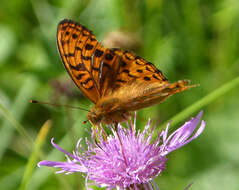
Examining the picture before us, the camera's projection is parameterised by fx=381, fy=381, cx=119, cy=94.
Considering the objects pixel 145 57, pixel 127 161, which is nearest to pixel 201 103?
pixel 127 161

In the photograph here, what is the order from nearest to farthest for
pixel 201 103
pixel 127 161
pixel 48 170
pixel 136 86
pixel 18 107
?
1. pixel 127 161
2. pixel 136 86
3. pixel 201 103
4. pixel 48 170
5. pixel 18 107

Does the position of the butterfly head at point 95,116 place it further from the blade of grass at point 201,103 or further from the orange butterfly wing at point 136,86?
the blade of grass at point 201,103

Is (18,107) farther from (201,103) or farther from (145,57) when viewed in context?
(201,103)

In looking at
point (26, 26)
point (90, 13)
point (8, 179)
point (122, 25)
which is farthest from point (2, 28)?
point (8, 179)

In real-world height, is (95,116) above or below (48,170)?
above

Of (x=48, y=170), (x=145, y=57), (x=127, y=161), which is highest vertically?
(x=145, y=57)

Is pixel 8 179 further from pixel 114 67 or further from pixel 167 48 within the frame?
pixel 167 48

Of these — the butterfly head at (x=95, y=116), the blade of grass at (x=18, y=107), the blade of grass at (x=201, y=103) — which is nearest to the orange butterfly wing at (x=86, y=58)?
the butterfly head at (x=95, y=116)
